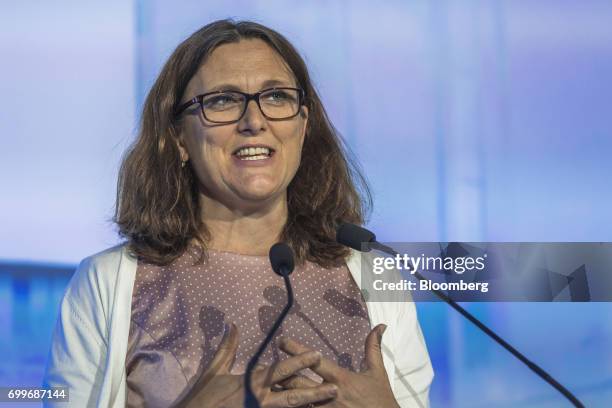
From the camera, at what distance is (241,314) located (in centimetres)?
174

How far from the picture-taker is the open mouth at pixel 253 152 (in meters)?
1.73

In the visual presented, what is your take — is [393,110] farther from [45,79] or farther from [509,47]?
[45,79]

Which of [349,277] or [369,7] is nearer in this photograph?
[349,277]

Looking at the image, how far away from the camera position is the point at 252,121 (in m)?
1.71

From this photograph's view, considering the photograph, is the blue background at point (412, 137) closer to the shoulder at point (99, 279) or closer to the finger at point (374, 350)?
the shoulder at point (99, 279)

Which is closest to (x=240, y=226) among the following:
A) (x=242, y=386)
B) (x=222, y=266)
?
(x=222, y=266)

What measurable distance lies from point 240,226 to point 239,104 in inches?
9.6

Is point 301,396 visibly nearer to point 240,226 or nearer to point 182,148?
point 240,226

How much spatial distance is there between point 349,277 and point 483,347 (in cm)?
61

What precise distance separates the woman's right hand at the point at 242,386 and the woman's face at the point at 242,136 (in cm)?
32

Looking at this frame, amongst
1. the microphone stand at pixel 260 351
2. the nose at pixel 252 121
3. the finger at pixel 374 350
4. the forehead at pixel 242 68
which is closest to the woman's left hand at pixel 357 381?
the finger at pixel 374 350

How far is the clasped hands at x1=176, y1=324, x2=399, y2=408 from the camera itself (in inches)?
58.8

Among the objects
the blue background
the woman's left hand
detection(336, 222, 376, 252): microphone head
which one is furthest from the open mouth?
the blue background

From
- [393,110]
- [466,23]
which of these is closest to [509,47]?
[466,23]
